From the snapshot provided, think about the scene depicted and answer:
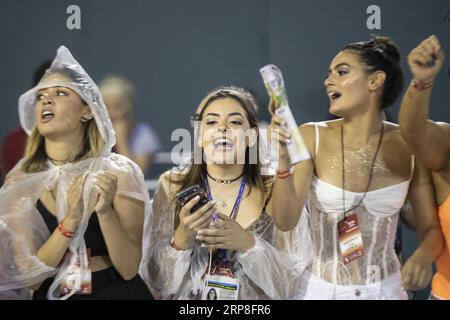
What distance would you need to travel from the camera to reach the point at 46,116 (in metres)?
2.25

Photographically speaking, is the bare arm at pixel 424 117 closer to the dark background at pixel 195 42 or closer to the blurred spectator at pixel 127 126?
the dark background at pixel 195 42

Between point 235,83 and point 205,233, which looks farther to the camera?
point 235,83

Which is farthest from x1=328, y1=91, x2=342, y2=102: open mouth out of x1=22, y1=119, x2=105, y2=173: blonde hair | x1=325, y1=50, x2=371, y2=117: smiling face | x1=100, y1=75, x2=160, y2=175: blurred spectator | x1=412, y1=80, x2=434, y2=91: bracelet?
x1=22, y1=119, x2=105, y2=173: blonde hair

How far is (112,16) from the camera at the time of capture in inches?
97.5

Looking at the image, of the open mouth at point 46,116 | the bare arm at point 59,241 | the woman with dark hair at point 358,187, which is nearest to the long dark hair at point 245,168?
the woman with dark hair at point 358,187

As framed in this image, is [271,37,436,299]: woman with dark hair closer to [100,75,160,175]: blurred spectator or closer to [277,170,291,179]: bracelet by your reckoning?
[277,170,291,179]: bracelet

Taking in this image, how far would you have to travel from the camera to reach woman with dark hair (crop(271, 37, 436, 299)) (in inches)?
84.6

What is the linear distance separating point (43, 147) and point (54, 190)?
6.3 inches

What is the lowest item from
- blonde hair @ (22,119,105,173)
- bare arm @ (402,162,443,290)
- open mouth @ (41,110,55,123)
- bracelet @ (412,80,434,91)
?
bare arm @ (402,162,443,290)

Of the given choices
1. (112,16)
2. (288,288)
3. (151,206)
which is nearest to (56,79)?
(112,16)

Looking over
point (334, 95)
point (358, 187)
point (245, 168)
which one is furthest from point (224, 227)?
point (334, 95)

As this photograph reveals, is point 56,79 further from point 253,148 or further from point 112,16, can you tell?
point 253,148

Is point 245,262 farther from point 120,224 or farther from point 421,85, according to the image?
point 421,85
